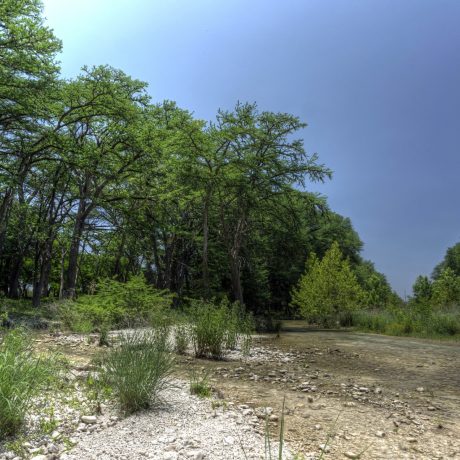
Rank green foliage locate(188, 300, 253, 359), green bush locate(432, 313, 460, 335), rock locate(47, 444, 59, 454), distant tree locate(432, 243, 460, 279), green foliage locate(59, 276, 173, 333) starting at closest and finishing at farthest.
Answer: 1. rock locate(47, 444, 59, 454)
2. green foliage locate(188, 300, 253, 359)
3. green foliage locate(59, 276, 173, 333)
4. green bush locate(432, 313, 460, 335)
5. distant tree locate(432, 243, 460, 279)

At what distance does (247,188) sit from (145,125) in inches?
247

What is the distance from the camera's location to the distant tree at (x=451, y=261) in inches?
2284

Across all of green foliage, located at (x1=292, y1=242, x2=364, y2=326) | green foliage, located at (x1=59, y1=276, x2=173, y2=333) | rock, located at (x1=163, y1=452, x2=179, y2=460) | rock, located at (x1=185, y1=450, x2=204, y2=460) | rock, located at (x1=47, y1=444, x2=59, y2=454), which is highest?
green foliage, located at (x1=292, y1=242, x2=364, y2=326)

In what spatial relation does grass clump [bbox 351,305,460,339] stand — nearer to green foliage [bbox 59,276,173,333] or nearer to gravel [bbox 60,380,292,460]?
green foliage [bbox 59,276,173,333]

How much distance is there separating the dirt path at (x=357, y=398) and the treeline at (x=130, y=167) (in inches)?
379

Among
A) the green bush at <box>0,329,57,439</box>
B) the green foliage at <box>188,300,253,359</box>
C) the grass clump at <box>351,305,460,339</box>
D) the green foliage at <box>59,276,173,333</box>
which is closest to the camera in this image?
the green bush at <box>0,329,57,439</box>

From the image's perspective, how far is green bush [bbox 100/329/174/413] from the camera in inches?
168

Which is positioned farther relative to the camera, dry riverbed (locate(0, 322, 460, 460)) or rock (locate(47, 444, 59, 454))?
dry riverbed (locate(0, 322, 460, 460))

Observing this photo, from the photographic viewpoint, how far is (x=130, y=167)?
21859 mm

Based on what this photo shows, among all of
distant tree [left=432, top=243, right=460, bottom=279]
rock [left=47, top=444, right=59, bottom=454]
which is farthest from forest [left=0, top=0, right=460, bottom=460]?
distant tree [left=432, top=243, right=460, bottom=279]

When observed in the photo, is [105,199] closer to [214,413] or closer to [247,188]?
[247,188]

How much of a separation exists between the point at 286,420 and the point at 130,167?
19.2 m

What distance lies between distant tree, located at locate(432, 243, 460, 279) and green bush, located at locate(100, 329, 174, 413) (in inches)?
2434

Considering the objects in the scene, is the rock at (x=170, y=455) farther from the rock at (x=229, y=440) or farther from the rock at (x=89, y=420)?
the rock at (x=89, y=420)
